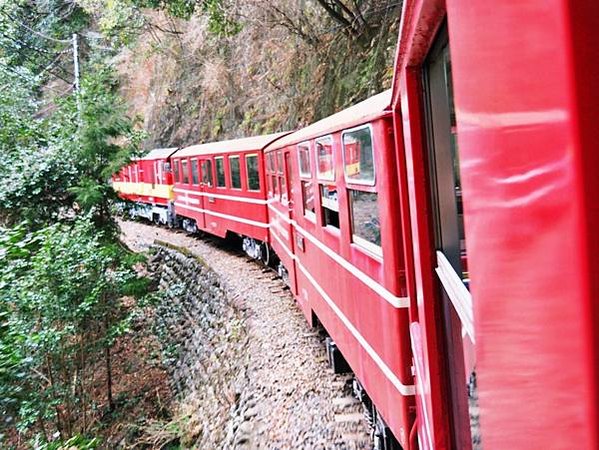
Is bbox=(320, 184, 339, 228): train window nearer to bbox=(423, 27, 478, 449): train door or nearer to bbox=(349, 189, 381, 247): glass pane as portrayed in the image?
bbox=(349, 189, 381, 247): glass pane

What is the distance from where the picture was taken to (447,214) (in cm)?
228

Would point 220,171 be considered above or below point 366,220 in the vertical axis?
above

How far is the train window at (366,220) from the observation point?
3.56 metres

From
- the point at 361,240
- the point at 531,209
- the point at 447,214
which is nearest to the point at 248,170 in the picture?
the point at 361,240

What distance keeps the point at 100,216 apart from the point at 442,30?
43.8ft

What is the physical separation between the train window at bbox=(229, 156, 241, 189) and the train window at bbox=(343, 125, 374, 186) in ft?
26.4

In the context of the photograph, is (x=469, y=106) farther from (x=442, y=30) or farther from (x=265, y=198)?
(x=265, y=198)

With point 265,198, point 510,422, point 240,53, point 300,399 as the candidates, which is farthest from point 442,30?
point 240,53

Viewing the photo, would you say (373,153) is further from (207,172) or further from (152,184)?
(152,184)

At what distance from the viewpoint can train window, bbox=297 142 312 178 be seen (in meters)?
5.89

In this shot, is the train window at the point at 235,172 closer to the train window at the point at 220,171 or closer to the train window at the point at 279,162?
the train window at the point at 220,171

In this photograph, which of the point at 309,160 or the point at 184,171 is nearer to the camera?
the point at 309,160

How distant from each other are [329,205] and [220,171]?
8.39 metres

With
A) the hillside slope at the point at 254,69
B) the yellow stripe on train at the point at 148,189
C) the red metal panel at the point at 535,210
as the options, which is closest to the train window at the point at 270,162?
the hillside slope at the point at 254,69
